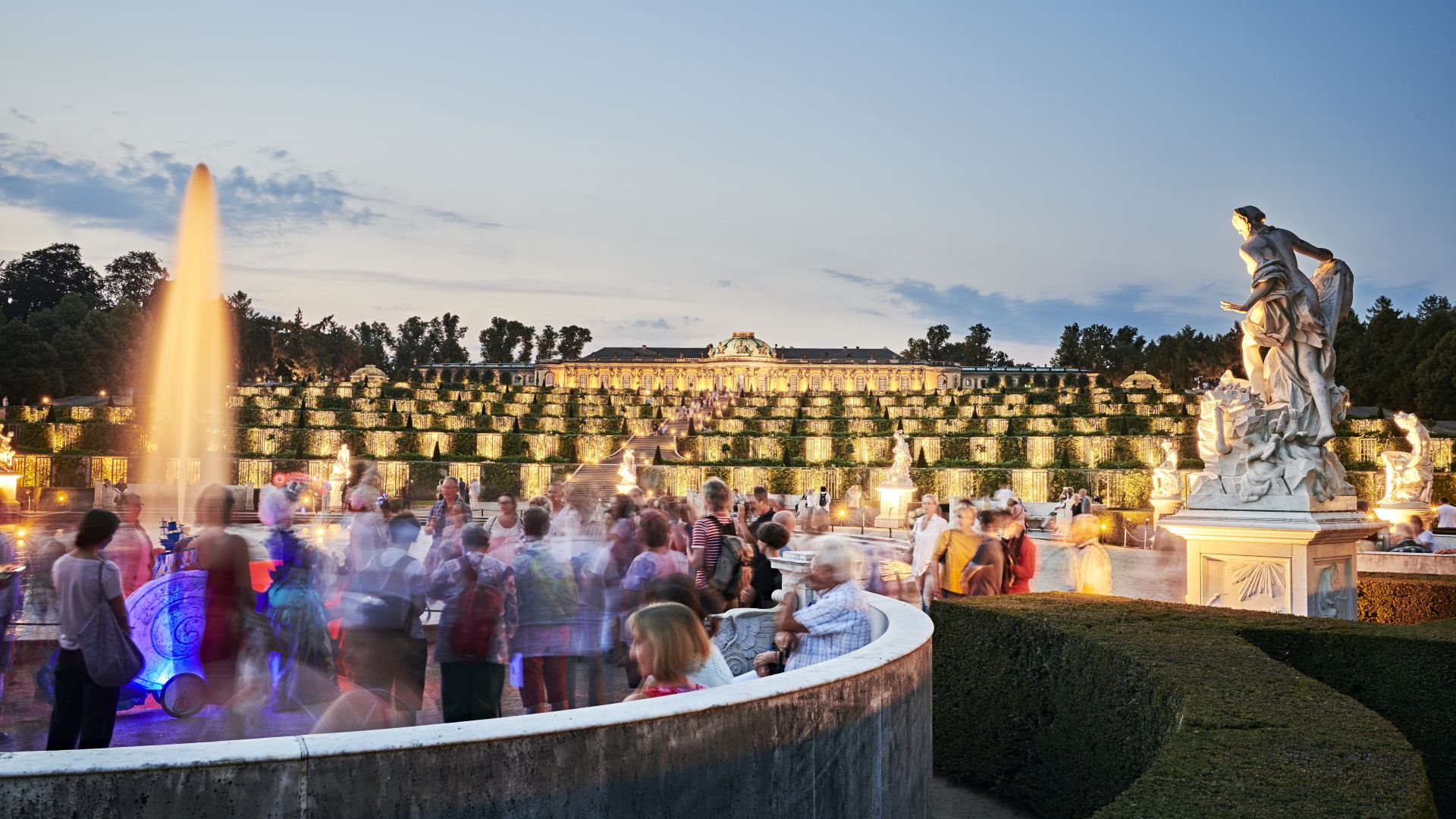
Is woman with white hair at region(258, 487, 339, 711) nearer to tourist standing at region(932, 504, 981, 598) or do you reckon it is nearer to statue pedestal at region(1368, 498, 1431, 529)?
tourist standing at region(932, 504, 981, 598)

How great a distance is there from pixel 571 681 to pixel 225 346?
85.8m

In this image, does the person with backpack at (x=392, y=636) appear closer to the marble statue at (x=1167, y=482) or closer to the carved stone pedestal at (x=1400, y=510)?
the carved stone pedestal at (x=1400, y=510)

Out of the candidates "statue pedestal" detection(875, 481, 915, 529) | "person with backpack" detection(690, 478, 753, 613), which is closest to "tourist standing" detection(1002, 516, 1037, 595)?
"person with backpack" detection(690, 478, 753, 613)

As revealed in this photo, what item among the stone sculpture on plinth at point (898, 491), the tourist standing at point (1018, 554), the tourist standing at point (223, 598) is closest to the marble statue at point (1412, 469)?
the stone sculpture on plinth at point (898, 491)

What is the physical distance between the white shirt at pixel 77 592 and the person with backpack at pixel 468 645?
154 cm

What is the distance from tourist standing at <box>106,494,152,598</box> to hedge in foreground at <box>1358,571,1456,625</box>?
400 inches

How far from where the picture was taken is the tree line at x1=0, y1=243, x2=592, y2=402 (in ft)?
225

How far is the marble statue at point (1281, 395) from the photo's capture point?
316 inches

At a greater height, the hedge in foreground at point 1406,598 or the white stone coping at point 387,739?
the white stone coping at point 387,739

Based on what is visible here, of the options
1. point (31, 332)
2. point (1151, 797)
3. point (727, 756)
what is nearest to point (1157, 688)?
point (1151, 797)

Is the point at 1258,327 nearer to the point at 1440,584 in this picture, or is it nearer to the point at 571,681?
the point at 1440,584

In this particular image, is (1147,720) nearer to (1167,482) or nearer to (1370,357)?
(1167,482)

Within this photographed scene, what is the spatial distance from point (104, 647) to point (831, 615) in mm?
3443

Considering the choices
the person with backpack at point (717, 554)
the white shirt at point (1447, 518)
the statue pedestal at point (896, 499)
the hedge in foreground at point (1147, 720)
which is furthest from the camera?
the statue pedestal at point (896, 499)
